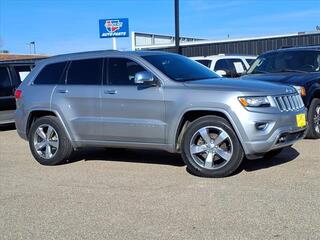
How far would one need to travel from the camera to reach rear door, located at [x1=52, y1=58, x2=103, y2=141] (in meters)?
7.98

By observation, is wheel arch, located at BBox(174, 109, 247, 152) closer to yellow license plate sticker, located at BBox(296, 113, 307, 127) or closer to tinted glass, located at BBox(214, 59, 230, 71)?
yellow license plate sticker, located at BBox(296, 113, 307, 127)

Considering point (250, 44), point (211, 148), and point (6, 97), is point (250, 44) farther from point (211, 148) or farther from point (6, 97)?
point (211, 148)

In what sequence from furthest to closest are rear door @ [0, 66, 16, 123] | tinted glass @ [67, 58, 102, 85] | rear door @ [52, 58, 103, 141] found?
1. rear door @ [0, 66, 16, 123]
2. tinted glass @ [67, 58, 102, 85]
3. rear door @ [52, 58, 103, 141]

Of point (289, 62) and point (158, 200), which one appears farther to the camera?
point (289, 62)

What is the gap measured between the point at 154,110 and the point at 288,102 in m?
1.83

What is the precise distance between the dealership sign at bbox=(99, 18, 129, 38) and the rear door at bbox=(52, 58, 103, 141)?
2112cm

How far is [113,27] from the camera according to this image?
1150 inches

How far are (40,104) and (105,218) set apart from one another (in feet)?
11.8

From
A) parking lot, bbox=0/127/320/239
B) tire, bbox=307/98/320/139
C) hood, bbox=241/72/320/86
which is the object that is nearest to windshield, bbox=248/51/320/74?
hood, bbox=241/72/320/86

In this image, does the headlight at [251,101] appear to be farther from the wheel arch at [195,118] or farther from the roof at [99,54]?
the roof at [99,54]

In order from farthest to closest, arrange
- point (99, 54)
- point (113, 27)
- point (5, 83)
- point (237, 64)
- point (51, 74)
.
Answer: point (113, 27), point (237, 64), point (5, 83), point (51, 74), point (99, 54)

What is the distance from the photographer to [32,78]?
886cm

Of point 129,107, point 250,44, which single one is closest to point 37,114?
point 129,107

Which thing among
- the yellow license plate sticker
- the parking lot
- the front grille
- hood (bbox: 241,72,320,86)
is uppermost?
hood (bbox: 241,72,320,86)
